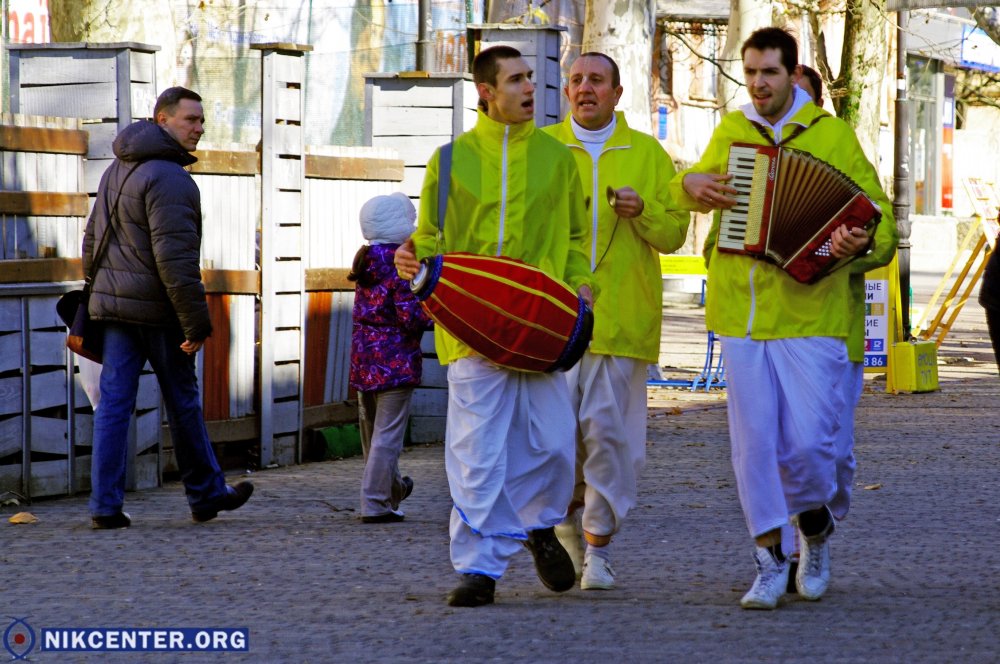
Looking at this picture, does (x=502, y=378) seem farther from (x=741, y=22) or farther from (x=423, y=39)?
(x=423, y=39)

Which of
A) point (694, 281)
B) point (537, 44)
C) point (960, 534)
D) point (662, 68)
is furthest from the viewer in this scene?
point (662, 68)

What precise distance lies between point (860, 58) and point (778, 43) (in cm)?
1489

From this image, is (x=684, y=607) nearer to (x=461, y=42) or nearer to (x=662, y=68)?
(x=461, y=42)

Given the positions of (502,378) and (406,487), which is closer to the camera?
(502,378)

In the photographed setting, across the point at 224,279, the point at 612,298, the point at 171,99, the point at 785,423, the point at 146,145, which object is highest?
the point at 171,99

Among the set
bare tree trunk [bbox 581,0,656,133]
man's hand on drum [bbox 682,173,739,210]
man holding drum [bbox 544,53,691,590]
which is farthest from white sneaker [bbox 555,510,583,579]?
bare tree trunk [bbox 581,0,656,133]

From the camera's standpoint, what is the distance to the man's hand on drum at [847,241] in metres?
6.51

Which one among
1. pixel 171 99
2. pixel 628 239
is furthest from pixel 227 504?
pixel 628 239

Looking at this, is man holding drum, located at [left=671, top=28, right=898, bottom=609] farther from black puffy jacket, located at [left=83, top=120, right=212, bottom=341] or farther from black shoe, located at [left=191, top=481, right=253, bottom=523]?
black shoe, located at [left=191, top=481, right=253, bottom=523]

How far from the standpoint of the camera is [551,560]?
6652 millimetres

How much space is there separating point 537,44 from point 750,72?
567 cm

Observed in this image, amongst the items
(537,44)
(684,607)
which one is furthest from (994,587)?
(537,44)

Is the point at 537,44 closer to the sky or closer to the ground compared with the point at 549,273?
closer to the sky

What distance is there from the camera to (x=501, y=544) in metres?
6.49
